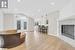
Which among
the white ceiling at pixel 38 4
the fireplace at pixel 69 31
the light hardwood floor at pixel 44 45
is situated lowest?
the light hardwood floor at pixel 44 45

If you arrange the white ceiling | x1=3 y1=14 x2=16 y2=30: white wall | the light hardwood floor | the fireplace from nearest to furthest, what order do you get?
the light hardwood floor
the fireplace
the white ceiling
x1=3 y1=14 x2=16 y2=30: white wall

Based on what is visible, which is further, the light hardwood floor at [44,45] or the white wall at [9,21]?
the white wall at [9,21]

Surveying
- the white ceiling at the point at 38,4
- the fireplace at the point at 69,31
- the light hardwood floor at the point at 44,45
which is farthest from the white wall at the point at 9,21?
the fireplace at the point at 69,31

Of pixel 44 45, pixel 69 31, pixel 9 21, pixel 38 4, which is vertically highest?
pixel 38 4

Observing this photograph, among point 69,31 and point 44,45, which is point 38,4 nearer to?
point 69,31

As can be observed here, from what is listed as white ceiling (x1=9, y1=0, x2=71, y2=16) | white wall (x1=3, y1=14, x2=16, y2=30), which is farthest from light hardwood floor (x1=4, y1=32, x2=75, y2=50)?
white wall (x1=3, y1=14, x2=16, y2=30)

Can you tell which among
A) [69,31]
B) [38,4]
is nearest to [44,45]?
[69,31]

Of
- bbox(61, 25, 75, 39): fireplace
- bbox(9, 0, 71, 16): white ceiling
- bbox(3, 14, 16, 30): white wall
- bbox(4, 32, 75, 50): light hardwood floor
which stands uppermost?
bbox(9, 0, 71, 16): white ceiling

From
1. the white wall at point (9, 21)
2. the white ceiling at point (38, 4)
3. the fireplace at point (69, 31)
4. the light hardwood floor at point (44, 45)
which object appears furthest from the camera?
the white wall at point (9, 21)

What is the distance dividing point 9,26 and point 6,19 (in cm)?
82

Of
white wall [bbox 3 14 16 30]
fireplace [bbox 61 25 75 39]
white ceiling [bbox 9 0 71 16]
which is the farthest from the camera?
white wall [bbox 3 14 16 30]

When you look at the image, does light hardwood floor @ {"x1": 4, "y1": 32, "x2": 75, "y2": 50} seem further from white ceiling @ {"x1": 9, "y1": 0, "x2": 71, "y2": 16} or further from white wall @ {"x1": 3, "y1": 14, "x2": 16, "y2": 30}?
white wall @ {"x1": 3, "y1": 14, "x2": 16, "y2": 30}

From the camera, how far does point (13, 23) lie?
39.6 feet

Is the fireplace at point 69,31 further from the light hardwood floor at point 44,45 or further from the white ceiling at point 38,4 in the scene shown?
the white ceiling at point 38,4
